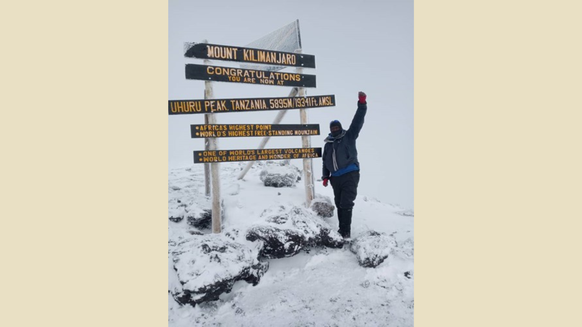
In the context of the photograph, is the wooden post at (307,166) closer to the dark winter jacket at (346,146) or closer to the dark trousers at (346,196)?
the dark winter jacket at (346,146)

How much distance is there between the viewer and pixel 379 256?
3.49 metres

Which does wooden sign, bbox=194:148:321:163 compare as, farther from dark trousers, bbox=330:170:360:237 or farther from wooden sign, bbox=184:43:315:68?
wooden sign, bbox=184:43:315:68

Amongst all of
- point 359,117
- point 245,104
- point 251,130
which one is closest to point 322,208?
point 359,117

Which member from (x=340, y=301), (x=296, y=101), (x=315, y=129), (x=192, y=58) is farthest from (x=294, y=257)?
(x=192, y=58)

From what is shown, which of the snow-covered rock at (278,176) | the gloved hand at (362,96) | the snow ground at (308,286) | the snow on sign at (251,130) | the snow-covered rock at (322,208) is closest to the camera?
the snow ground at (308,286)

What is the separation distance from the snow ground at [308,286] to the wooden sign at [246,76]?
1836mm

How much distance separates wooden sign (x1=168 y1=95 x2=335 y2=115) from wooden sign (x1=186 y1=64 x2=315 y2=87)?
0.25m

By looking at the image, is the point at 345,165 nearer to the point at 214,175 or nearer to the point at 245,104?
the point at 245,104

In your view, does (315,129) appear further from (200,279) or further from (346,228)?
(200,279)

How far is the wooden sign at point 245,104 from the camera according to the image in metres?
3.88

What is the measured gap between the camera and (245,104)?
13.6 feet

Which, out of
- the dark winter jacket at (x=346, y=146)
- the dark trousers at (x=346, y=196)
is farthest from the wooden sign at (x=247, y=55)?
the dark trousers at (x=346, y=196)

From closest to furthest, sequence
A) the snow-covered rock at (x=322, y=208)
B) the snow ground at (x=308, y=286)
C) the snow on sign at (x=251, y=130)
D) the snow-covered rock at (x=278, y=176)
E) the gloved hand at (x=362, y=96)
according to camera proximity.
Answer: the snow ground at (x=308, y=286), the gloved hand at (x=362, y=96), the snow on sign at (x=251, y=130), the snow-covered rock at (x=322, y=208), the snow-covered rock at (x=278, y=176)

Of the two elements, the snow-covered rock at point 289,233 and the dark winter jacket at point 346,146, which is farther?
the dark winter jacket at point 346,146
